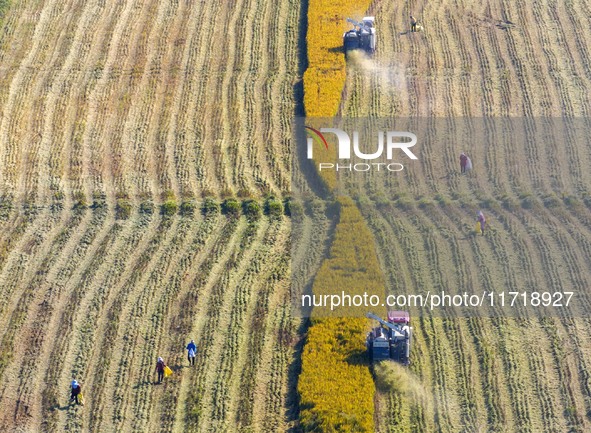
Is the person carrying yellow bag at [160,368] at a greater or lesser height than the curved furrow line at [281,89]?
lesser

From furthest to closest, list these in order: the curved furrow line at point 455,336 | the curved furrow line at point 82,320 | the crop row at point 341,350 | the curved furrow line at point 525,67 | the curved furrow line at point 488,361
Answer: the curved furrow line at point 525,67 < the curved furrow line at point 82,320 < the curved furrow line at point 455,336 < the curved furrow line at point 488,361 < the crop row at point 341,350

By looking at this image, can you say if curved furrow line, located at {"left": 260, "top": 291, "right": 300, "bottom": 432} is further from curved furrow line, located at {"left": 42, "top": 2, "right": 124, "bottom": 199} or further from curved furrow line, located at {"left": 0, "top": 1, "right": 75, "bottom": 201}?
curved furrow line, located at {"left": 0, "top": 1, "right": 75, "bottom": 201}

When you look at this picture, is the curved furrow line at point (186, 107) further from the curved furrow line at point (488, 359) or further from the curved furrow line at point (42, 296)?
the curved furrow line at point (488, 359)

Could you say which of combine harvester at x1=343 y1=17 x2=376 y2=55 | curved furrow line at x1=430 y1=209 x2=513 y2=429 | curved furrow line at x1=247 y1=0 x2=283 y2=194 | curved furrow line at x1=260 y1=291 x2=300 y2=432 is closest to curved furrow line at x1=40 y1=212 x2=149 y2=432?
curved furrow line at x1=247 y1=0 x2=283 y2=194

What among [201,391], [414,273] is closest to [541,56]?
[414,273]

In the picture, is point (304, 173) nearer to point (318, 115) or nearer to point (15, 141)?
point (318, 115)

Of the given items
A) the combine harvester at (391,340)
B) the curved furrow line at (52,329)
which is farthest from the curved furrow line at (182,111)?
the combine harvester at (391,340)

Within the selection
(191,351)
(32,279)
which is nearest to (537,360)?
(191,351)
